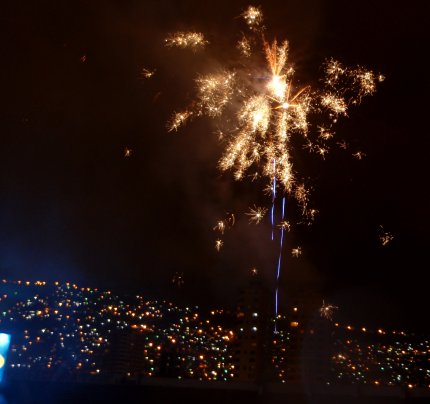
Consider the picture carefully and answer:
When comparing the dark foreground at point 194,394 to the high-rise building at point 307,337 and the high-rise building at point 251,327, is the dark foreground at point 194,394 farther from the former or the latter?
the high-rise building at point 307,337

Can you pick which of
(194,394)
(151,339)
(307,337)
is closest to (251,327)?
(307,337)

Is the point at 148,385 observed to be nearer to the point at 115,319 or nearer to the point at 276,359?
the point at 276,359

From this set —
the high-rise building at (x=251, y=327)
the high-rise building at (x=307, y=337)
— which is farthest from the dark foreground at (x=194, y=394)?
the high-rise building at (x=307, y=337)

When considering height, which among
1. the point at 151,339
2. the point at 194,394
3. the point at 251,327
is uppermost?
the point at 151,339

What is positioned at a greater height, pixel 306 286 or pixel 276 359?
pixel 306 286

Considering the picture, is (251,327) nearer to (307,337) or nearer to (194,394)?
(307,337)

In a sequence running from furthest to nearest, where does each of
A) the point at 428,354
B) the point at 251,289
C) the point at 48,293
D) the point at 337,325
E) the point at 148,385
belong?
the point at 48,293 < the point at 337,325 < the point at 428,354 < the point at 251,289 < the point at 148,385

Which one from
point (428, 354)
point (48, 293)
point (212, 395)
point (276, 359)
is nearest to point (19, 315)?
point (48, 293)

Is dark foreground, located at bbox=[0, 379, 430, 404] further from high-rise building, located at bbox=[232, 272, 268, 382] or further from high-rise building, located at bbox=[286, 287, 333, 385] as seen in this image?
high-rise building, located at bbox=[286, 287, 333, 385]
